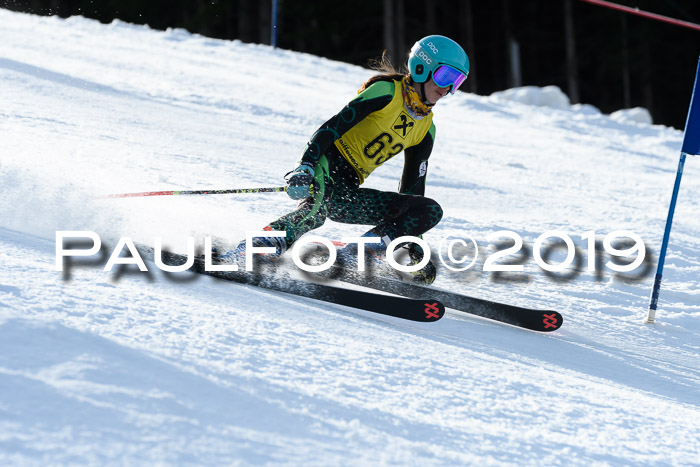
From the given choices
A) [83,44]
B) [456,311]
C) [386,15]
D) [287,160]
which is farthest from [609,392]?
[386,15]

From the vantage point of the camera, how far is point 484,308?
3.49 metres

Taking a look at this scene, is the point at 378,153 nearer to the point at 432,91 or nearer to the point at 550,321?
the point at 432,91

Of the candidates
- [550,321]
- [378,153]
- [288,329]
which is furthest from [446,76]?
[288,329]

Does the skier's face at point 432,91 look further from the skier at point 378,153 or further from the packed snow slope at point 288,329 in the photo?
the packed snow slope at point 288,329

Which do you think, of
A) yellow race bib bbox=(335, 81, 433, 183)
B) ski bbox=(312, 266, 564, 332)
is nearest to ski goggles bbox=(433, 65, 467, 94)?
yellow race bib bbox=(335, 81, 433, 183)

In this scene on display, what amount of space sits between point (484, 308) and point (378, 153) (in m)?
0.90

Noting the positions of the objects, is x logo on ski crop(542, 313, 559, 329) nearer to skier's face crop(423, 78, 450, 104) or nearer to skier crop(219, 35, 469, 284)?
skier crop(219, 35, 469, 284)

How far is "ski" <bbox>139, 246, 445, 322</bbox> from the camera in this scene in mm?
3121

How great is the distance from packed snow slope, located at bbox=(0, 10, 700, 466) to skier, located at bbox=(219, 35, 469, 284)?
1.69 ft

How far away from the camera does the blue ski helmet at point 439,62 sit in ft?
11.6

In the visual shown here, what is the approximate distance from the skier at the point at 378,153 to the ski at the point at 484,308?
0.24 m

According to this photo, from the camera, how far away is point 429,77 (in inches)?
141

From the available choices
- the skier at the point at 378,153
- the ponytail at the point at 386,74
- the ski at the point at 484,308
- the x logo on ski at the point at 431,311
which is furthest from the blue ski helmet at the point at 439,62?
the x logo on ski at the point at 431,311

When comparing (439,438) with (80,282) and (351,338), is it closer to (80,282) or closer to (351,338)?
(351,338)
